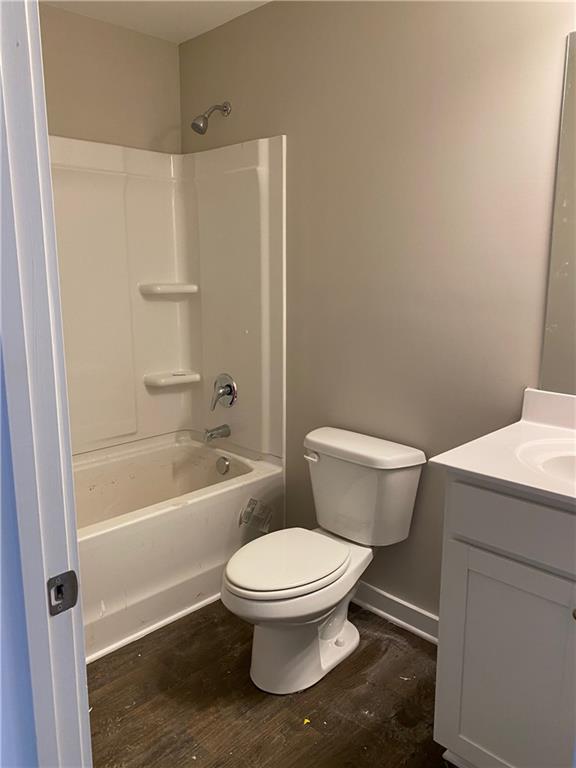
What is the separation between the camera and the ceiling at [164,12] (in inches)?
93.0

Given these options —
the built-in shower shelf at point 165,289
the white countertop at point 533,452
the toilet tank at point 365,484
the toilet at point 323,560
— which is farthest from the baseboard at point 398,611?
the built-in shower shelf at point 165,289

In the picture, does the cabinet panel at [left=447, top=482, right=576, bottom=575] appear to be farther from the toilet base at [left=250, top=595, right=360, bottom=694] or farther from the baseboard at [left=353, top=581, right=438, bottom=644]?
the baseboard at [left=353, top=581, right=438, bottom=644]

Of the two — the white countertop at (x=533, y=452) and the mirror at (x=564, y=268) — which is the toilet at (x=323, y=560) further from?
the mirror at (x=564, y=268)

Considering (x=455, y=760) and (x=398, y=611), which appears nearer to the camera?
(x=455, y=760)

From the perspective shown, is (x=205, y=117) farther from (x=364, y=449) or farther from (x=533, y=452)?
(x=533, y=452)

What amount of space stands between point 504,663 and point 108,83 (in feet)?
8.71

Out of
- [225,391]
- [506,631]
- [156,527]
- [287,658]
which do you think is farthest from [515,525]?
[225,391]

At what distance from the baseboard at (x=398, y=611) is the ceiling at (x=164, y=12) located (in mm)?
2394

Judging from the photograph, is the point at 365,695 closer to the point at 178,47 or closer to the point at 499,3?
the point at 499,3

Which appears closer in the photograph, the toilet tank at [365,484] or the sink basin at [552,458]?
the sink basin at [552,458]

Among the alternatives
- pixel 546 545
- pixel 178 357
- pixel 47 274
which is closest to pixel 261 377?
pixel 178 357

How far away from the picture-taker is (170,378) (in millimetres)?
2875

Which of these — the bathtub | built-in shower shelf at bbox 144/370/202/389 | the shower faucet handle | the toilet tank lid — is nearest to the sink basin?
the toilet tank lid

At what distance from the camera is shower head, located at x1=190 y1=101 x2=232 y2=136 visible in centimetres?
252
